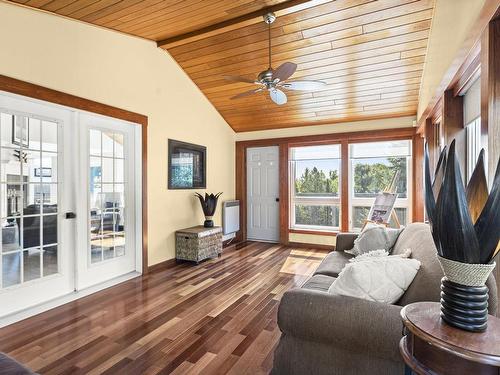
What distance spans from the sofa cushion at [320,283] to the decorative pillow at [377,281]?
0.55 meters

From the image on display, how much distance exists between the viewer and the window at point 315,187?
538cm

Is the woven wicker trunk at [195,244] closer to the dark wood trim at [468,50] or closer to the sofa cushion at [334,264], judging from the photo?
the sofa cushion at [334,264]

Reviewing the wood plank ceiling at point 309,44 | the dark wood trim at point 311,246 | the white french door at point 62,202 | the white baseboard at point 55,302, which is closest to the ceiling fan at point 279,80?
the wood plank ceiling at point 309,44

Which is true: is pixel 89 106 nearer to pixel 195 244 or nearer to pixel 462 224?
pixel 195 244

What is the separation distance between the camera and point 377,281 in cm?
149

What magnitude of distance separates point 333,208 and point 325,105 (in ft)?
6.29

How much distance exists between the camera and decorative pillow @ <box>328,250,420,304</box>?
58.2 inches

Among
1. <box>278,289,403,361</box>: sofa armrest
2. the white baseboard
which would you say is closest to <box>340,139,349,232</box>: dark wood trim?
the white baseboard

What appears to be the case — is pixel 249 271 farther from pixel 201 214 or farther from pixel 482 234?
pixel 482 234

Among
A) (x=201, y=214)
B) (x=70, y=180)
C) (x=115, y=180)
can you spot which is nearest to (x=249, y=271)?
(x=201, y=214)

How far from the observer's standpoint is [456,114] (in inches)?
98.4

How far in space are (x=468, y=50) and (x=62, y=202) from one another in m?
3.74

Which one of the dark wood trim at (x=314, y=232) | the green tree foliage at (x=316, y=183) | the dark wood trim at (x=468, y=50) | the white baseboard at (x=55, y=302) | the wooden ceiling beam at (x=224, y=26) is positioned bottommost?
the white baseboard at (x=55, y=302)

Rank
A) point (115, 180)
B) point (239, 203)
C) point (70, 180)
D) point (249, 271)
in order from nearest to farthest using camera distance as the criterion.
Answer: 1. point (70, 180)
2. point (115, 180)
3. point (249, 271)
4. point (239, 203)
